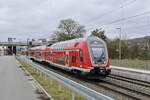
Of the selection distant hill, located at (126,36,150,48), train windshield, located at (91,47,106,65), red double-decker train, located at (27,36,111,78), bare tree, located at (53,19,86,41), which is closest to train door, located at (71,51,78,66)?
red double-decker train, located at (27,36,111,78)

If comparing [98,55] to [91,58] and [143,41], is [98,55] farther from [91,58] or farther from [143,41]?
[143,41]

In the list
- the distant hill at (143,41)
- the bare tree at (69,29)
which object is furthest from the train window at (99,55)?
the bare tree at (69,29)

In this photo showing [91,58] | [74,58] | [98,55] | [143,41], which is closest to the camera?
[91,58]

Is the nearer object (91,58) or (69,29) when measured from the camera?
(91,58)

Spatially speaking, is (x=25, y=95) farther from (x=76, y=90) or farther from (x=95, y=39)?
(x=95, y=39)

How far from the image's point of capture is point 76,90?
848 centimetres

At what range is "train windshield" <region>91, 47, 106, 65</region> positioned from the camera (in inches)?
691

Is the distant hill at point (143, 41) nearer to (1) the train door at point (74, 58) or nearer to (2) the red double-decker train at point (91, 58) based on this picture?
(1) the train door at point (74, 58)

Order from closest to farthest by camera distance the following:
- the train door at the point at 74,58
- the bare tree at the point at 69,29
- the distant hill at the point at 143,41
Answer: the train door at the point at 74,58 < the distant hill at the point at 143,41 < the bare tree at the point at 69,29

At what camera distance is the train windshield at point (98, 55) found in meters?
17.6

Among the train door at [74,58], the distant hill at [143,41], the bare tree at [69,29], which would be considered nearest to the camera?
the train door at [74,58]

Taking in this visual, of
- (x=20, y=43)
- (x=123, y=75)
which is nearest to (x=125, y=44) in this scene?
(x=123, y=75)

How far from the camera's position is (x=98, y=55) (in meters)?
17.8

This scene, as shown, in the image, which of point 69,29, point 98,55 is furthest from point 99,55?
point 69,29
